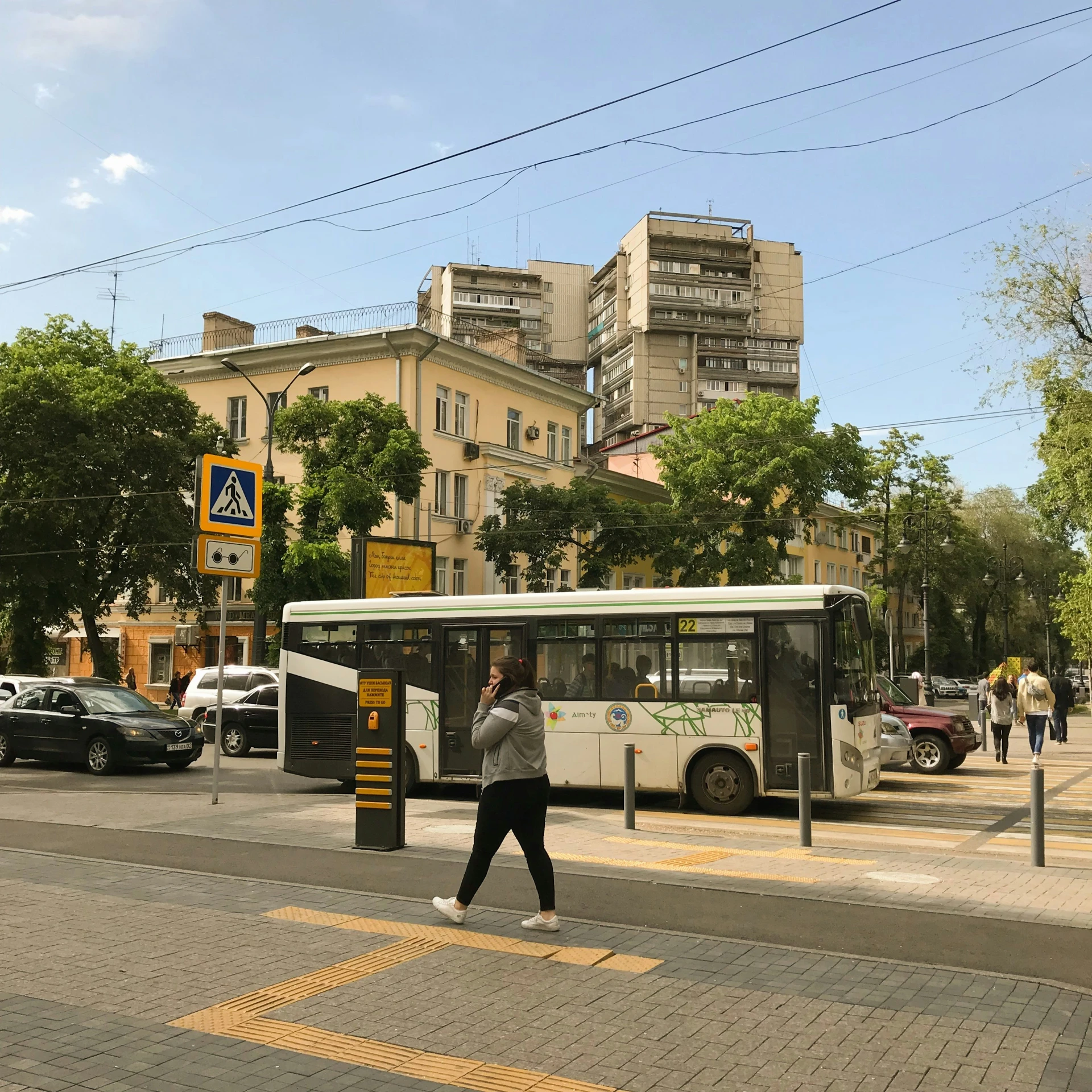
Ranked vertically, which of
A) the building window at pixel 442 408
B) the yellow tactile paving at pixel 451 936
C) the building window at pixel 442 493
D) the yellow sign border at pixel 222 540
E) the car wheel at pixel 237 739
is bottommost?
the car wheel at pixel 237 739

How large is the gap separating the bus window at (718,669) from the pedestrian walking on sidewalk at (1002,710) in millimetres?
9357

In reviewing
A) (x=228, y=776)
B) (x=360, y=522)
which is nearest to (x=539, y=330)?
(x=360, y=522)

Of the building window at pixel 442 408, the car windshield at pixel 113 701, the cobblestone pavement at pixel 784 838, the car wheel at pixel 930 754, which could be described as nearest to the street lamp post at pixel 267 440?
the building window at pixel 442 408

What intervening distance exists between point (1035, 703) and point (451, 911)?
15295 millimetres

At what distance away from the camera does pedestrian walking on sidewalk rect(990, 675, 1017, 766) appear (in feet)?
70.4

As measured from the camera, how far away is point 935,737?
20078 millimetres

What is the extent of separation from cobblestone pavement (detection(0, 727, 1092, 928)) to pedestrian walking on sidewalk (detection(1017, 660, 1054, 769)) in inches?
64.9

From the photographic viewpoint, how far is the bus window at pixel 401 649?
16141 mm

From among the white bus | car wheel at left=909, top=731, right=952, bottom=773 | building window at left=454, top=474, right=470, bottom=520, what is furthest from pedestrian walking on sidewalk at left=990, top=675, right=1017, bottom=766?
building window at left=454, top=474, right=470, bottom=520

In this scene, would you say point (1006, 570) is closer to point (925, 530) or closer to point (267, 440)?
point (925, 530)

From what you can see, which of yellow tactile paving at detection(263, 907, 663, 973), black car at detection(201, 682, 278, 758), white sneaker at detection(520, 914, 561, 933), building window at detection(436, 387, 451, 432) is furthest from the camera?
building window at detection(436, 387, 451, 432)

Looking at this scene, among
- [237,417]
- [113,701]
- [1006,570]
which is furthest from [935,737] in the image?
[1006,570]

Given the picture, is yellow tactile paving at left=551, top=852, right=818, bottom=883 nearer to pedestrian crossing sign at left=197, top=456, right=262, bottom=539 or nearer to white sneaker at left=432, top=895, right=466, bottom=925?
white sneaker at left=432, top=895, right=466, bottom=925

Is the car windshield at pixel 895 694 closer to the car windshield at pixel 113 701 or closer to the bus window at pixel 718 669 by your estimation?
the bus window at pixel 718 669
